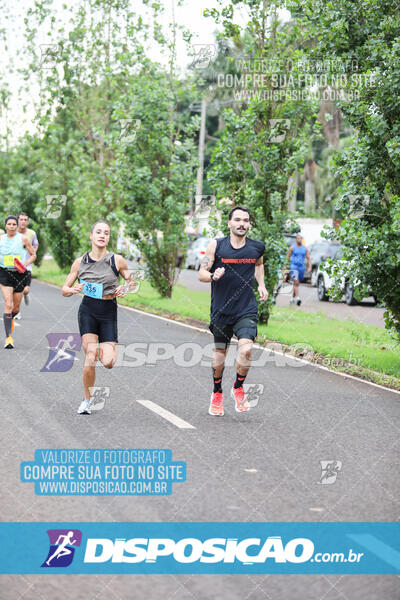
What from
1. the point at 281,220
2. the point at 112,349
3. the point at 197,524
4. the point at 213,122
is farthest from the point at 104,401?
the point at 213,122

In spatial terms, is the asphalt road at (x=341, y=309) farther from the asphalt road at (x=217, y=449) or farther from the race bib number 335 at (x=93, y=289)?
the race bib number 335 at (x=93, y=289)

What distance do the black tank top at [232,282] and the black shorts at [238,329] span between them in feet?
0.16

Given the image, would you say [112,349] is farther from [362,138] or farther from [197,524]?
[362,138]

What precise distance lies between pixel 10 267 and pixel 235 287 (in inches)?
221

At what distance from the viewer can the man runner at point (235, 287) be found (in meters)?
8.62

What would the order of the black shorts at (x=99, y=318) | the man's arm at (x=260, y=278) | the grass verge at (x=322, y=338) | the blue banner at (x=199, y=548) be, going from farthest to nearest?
the grass verge at (x=322, y=338), the man's arm at (x=260, y=278), the black shorts at (x=99, y=318), the blue banner at (x=199, y=548)

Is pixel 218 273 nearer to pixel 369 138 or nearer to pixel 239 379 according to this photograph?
pixel 239 379

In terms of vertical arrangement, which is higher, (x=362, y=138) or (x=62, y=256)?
(x=362, y=138)

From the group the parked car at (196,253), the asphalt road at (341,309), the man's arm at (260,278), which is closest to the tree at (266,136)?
the asphalt road at (341,309)

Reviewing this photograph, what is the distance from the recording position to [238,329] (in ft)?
Answer: 28.7

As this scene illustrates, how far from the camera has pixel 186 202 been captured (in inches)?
937

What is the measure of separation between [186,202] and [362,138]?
12214 millimetres

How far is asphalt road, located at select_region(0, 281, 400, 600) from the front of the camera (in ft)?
14.7

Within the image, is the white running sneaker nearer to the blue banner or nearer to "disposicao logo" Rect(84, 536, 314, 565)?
the blue banner
